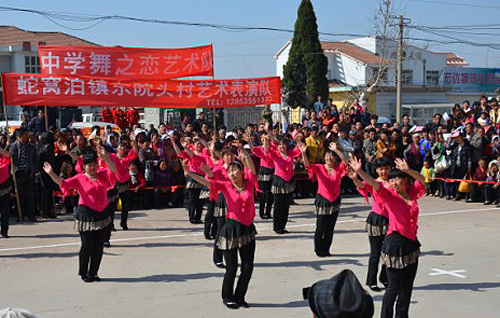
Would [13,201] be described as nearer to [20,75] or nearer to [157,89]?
[20,75]

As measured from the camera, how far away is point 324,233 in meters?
9.28

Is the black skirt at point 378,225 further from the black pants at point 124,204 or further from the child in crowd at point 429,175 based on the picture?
the child in crowd at point 429,175

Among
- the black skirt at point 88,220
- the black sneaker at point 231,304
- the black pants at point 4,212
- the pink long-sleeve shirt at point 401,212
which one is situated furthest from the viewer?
the black pants at point 4,212

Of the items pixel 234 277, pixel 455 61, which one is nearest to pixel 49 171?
pixel 234 277

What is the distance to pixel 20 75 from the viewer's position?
12820mm

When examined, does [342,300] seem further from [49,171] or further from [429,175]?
[429,175]

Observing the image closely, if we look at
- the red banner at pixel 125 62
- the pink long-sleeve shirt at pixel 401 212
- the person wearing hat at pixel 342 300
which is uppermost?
the red banner at pixel 125 62

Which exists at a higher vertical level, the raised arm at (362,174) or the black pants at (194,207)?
the raised arm at (362,174)

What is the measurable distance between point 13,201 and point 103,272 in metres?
5.23

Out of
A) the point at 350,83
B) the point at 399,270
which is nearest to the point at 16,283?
the point at 399,270

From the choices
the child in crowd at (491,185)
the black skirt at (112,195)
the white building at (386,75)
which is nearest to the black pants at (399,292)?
the black skirt at (112,195)

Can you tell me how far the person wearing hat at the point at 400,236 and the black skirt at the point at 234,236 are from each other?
148 cm

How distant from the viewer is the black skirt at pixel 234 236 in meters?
6.99

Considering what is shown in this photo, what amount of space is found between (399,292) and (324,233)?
123 inches
